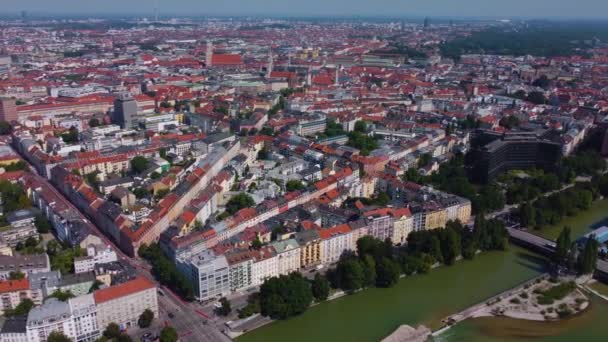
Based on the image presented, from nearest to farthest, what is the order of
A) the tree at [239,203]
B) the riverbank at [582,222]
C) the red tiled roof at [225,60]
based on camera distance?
the riverbank at [582,222] → the tree at [239,203] → the red tiled roof at [225,60]

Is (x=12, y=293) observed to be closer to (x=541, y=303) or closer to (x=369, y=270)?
(x=369, y=270)

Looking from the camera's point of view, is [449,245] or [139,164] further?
[139,164]

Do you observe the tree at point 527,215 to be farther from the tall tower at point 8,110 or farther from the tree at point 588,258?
the tall tower at point 8,110

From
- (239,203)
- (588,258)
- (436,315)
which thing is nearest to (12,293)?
(239,203)

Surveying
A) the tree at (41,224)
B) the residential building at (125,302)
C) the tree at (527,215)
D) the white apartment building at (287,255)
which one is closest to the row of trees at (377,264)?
the white apartment building at (287,255)


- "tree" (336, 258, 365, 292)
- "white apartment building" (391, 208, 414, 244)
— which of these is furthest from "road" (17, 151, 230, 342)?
"white apartment building" (391, 208, 414, 244)
